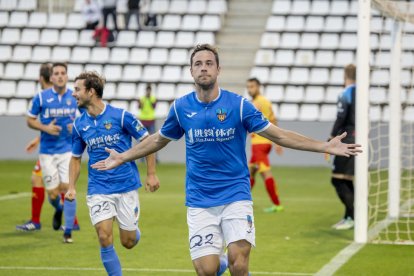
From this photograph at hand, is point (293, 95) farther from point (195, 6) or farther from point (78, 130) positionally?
point (78, 130)

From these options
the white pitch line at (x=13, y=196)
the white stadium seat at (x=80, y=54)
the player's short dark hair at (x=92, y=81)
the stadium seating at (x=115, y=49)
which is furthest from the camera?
the white stadium seat at (x=80, y=54)

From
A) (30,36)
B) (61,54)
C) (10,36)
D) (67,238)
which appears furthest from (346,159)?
(10,36)

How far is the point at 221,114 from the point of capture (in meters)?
7.13

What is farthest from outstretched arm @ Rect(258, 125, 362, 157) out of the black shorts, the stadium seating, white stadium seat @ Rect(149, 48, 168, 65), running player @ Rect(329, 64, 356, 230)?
white stadium seat @ Rect(149, 48, 168, 65)

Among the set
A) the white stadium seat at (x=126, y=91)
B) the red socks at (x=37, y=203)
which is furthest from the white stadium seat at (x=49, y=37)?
the red socks at (x=37, y=203)

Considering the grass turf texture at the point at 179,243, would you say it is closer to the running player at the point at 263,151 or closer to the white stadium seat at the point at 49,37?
the running player at the point at 263,151

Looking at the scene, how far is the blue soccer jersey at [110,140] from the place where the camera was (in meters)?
9.16

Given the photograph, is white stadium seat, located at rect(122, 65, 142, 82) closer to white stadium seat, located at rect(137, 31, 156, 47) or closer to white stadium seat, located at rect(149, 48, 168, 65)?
white stadium seat, located at rect(149, 48, 168, 65)

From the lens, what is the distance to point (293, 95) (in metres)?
27.4

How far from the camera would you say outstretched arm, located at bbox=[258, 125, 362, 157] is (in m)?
6.69

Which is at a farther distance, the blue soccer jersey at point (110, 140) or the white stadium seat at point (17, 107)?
the white stadium seat at point (17, 107)

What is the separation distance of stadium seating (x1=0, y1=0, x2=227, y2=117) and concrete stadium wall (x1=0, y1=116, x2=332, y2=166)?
131 centimetres

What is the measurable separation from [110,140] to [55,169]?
3.82 m

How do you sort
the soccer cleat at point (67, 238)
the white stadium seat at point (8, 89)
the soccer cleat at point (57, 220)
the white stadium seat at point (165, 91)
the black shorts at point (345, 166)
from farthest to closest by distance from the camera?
the white stadium seat at point (8, 89), the white stadium seat at point (165, 91), the black shorts at point (345, 166), the soccer cleat at point (57, 220), the soccer cleat at point (67, 238)
